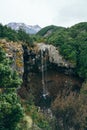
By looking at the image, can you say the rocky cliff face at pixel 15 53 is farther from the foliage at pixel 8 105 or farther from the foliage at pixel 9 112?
the foliage at pixel 9 112

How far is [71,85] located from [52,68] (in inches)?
103

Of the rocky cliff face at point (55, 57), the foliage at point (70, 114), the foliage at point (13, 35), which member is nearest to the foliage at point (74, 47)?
the rocky cliff face at point (55, 57)

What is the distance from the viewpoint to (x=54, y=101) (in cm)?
4222

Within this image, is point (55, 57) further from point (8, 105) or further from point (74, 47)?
point (8, 105)

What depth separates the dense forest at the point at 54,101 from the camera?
95.9ft

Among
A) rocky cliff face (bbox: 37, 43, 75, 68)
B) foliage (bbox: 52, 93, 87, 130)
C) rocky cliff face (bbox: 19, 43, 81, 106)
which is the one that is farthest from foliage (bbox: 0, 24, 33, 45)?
foliage (bbox: 52, 93, 87, 130)

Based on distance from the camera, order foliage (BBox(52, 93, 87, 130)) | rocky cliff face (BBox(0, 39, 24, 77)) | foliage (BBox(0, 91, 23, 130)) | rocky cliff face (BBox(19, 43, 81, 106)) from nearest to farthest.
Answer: foliage (BBox(0, 91, 23, 130))
foliage (BBox(52, 93, 87, 130))
rocky cliff face (BBox(0, 39, 24, 77))
rocky cliff face (BBox(19, 43, 81, 106))

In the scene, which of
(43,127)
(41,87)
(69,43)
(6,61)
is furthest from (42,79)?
(6,61)

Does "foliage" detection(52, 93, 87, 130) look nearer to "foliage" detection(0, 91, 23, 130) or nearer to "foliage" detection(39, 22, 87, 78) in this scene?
"foliage" detection(39, 22, 87, 78)

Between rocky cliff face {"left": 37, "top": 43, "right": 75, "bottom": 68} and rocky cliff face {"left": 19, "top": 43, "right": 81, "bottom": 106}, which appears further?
rocky cliff face {"left": 37, "top": 43, "right": 75, "bottom": 68}

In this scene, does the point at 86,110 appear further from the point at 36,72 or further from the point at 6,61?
the point at 6,61

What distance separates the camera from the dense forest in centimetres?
2923

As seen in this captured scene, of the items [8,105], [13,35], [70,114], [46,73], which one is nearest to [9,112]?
[8,105]

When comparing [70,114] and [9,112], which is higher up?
[9,112]
